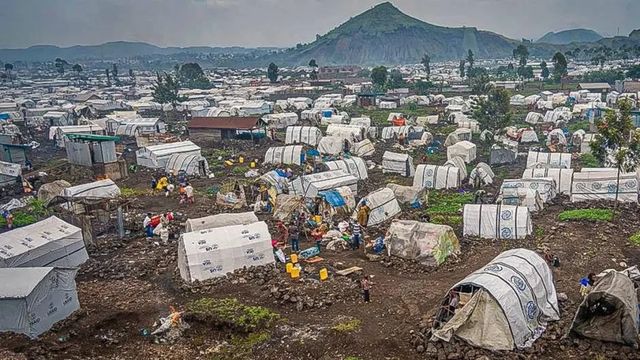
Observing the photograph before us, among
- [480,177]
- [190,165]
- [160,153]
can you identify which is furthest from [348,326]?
[160,153]

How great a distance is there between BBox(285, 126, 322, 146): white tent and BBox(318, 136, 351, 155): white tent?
3271 millimetres

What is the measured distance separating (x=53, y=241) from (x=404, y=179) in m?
20.0

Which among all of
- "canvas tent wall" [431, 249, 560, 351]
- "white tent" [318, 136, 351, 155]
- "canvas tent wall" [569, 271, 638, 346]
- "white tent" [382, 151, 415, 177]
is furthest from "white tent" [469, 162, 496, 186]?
"canvas tent wall" [569, 271, 638, 346]

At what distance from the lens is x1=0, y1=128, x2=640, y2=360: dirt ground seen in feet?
39.4

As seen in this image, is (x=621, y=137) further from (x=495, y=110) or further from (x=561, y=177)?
(x=495, y=110)

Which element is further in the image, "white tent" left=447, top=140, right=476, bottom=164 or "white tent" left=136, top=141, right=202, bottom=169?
"white tent" left=136, top=141, right=202, bottom=169

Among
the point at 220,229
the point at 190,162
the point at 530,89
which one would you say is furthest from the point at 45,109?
the point at 530,89

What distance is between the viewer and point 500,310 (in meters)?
11.6

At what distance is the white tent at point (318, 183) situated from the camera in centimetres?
2473

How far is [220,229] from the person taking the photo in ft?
56.3

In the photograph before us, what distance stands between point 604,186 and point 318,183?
13419 millimetres

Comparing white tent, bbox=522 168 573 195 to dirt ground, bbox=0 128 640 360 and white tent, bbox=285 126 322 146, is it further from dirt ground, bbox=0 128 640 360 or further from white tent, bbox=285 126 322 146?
white tent, bbox=285 126 322 146

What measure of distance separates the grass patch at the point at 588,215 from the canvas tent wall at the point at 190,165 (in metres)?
21.1

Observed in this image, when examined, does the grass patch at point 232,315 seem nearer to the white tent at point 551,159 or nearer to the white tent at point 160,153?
the white tent at point 551,159
